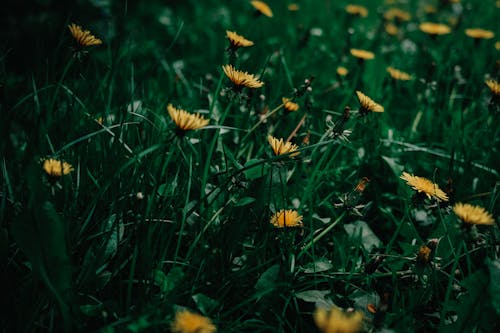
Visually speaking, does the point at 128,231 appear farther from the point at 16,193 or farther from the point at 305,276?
the point at 305,276

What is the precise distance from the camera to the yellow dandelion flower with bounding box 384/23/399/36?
2.51 meters

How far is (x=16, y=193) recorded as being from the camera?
3.38ft

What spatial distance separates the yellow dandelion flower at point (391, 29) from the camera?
2.51 meters

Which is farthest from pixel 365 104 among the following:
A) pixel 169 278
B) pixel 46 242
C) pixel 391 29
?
pixel 391 29

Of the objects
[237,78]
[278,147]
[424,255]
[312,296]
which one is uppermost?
[237,78]

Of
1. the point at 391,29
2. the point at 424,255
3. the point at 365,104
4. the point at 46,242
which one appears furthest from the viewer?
the point at 391,29

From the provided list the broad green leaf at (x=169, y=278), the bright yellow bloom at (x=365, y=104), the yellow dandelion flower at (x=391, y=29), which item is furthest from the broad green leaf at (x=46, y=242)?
the yellow dandelion flower at (x=391, y=29)

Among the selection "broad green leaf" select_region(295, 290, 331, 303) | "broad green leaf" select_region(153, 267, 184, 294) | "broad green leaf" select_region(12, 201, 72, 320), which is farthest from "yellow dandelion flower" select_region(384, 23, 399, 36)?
"broad green leaf" select_region(12, 201, 72, 320)

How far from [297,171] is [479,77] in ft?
4.19

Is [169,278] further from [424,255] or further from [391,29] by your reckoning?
[391,29]

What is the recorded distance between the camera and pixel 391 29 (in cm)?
254

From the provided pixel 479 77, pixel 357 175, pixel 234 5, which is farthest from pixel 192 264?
pixel 234 5

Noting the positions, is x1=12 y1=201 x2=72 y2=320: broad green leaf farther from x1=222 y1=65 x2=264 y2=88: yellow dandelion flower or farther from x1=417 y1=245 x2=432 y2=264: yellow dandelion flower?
x1=417 y1=245 x2=432 y2=264: yellow dandelion flower

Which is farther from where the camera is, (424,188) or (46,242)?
(424,188)
